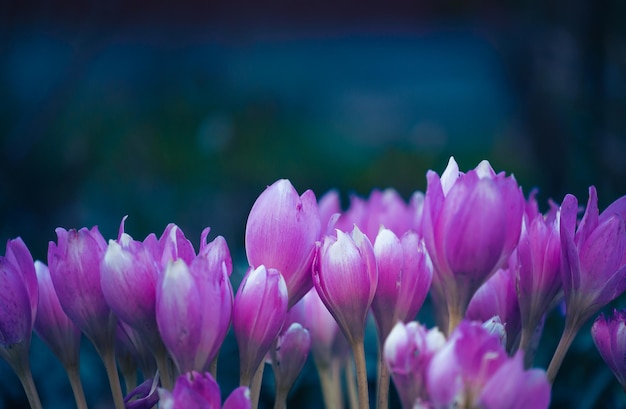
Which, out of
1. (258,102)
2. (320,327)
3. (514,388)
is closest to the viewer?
(514,388)

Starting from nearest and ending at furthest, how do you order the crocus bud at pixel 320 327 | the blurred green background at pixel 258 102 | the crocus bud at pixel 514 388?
the crocus bud at pixel 514 388 → the crocus bud at pixel 320 327 → the blurred green background at pixel 258 102

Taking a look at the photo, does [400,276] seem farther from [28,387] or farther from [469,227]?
[28,387]

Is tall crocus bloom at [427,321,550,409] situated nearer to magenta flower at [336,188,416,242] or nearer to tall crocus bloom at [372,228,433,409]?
tall crocus bloom at [372,228,433,409]

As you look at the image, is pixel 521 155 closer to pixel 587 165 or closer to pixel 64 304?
pixel 587 165

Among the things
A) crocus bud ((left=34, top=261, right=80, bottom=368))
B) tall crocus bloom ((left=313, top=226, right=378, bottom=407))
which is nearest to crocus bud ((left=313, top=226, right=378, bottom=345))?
tall crocus bloom ((left=313, top=226, right=378, bottom=407))

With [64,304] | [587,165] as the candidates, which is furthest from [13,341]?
[587,165]

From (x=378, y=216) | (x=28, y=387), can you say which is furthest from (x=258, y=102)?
(x=28, y=387)

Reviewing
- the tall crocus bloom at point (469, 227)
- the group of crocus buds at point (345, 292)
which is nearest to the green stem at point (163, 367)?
the group of crocus buds at point (345, 292)

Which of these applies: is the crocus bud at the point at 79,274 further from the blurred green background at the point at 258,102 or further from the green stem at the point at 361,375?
the blurred green background at the point at 258,102
